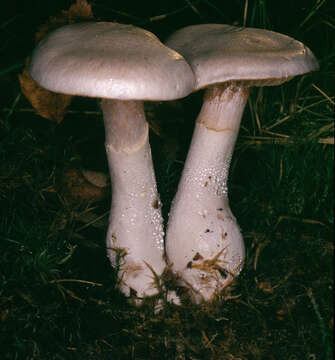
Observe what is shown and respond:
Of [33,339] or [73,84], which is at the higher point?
[73,84]

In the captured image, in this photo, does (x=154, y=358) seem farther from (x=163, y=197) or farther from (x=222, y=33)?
(x=222, y=33)

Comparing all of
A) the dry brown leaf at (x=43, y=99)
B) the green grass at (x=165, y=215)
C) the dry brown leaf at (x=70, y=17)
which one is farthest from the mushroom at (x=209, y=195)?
the dry brown leaf at (x=43, y=99)

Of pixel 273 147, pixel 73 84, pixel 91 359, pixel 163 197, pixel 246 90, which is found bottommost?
pixel 91 359

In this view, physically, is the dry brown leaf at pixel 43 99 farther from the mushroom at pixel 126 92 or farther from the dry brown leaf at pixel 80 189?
the mushroom at pixel 126 92

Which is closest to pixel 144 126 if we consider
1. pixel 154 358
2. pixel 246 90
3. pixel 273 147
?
pixel 246 90

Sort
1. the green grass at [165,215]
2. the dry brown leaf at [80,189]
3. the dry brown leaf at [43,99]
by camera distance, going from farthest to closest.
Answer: the dry brown leaf at [80,189] → the dry brown leaf at [43,99] → the green grass at [165,215]

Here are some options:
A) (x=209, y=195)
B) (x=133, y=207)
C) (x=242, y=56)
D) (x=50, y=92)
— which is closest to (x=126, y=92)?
(x=242, y=56)
